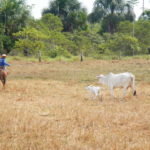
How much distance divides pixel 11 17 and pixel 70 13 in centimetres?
918

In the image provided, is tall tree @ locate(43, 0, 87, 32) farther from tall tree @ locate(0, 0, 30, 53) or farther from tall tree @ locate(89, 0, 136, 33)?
tall tree @ locate(0, 0, 30, 53)

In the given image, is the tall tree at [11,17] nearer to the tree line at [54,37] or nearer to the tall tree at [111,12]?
the tree line at [54,37]

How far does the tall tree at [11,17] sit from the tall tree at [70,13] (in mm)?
7724

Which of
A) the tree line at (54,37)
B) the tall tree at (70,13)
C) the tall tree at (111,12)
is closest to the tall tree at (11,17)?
the tree line at (54,37)

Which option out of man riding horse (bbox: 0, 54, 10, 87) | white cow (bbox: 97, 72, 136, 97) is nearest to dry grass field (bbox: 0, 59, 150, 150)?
white cow (bbox: 97, 72, 136, 97)

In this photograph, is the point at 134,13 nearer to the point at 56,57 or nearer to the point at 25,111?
the point at 56,57

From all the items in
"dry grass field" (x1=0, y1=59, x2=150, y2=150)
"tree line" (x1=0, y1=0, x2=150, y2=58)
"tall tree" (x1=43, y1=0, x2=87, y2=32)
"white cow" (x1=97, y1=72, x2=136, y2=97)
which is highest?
"tall tree" (x1=43, y1=0, x2=87, y2=32)

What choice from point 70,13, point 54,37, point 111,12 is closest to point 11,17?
point 54,37

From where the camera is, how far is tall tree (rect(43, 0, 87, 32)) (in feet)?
131

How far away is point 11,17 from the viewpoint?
33781mm

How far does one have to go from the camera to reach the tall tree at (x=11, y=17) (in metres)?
33.4

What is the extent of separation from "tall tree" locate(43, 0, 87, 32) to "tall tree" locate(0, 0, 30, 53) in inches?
304

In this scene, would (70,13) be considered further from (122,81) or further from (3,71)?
(122,81)

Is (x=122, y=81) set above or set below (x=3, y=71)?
below
